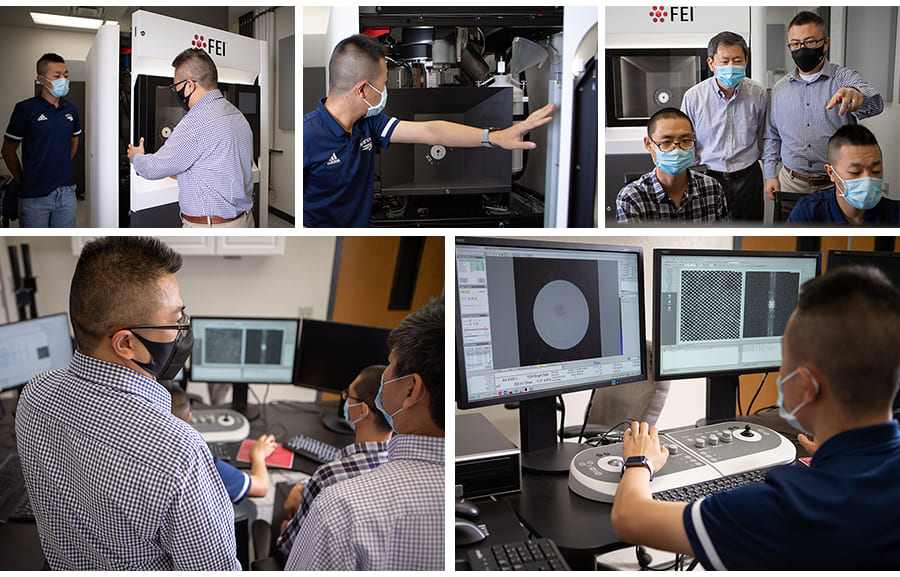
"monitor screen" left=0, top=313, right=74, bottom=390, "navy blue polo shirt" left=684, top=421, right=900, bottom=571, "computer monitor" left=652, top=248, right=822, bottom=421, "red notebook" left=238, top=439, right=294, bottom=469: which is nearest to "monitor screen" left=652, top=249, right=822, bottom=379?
"computer monitor" left=652, top=248, right=822, bottom=421

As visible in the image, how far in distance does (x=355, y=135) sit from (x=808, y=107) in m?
1.14

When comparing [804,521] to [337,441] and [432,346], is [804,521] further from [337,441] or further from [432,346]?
[337,441]

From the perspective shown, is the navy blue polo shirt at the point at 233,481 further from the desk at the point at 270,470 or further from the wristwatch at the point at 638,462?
the wristwatch at the point at 638,462

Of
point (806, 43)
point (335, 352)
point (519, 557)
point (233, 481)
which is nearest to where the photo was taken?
point (519, 557)

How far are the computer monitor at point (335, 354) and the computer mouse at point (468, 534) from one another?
1298 mm

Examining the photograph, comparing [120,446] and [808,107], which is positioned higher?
[808,107]

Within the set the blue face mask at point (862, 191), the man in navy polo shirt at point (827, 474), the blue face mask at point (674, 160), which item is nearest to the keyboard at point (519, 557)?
the man in navy polo shirt at point (827, 474)

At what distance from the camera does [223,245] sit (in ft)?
11.9

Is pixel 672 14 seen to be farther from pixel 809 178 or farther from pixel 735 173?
pixel 809 178

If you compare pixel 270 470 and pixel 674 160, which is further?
pixel 270 470

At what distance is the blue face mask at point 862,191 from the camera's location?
5.26 ft

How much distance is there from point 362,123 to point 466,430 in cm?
82

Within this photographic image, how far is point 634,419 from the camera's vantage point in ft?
5.84

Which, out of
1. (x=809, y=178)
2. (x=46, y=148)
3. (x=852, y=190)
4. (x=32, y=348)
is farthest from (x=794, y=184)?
(x=32, y=348)
